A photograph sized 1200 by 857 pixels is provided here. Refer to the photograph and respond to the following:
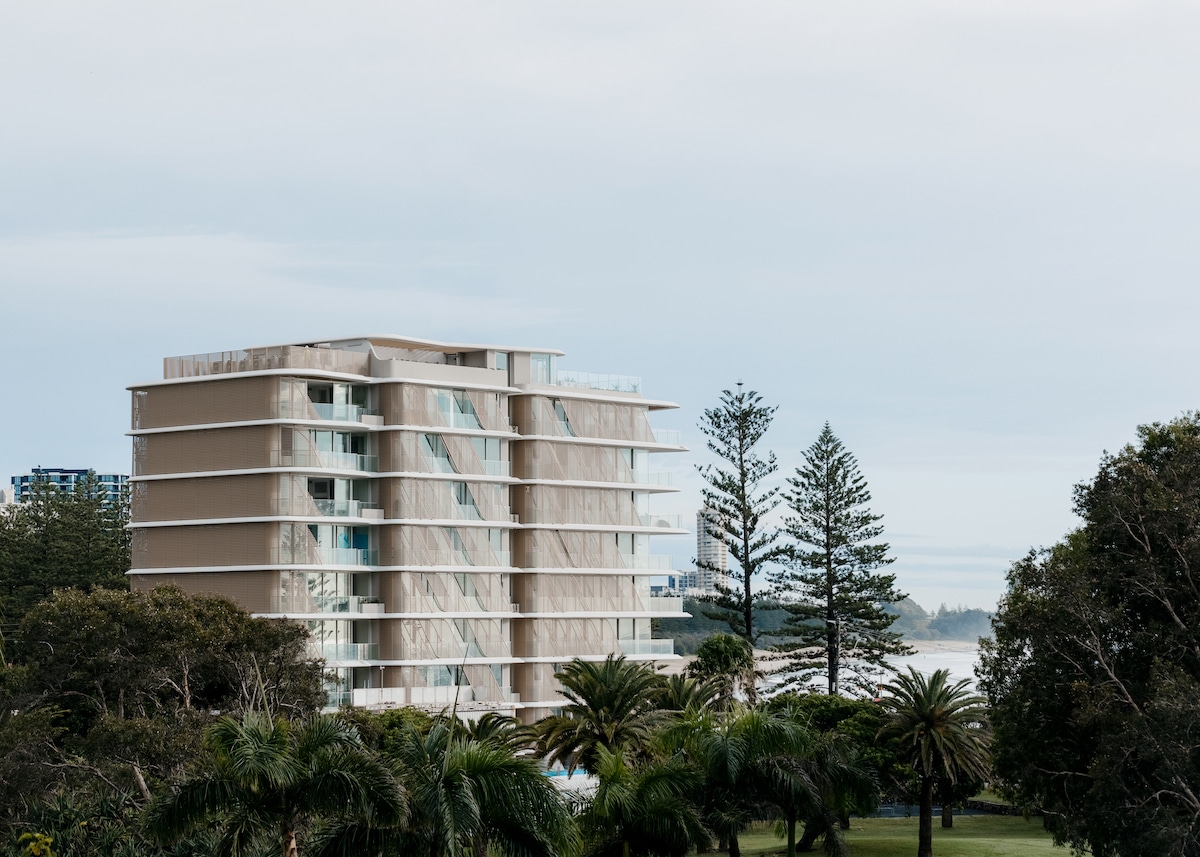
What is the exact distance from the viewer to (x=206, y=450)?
6719cm

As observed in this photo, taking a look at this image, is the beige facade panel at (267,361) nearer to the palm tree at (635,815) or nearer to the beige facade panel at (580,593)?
the beige facade panel at (580,593)

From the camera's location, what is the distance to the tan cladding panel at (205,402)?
215 ft

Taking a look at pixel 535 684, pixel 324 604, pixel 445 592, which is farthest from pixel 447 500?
pixel 535 684

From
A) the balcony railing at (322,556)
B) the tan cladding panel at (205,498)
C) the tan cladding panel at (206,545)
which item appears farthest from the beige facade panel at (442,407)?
the tan cladding panel at (206,545)

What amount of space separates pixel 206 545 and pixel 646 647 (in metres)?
20.5

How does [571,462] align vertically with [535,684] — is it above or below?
above

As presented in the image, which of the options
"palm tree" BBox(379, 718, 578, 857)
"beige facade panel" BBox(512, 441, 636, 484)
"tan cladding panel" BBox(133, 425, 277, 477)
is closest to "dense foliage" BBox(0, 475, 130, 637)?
"tan cladding panel" BBox(133, 425, 277, 477)

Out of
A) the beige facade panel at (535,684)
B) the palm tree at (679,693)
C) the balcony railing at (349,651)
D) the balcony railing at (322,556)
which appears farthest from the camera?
the beige facade panel at (535,684)

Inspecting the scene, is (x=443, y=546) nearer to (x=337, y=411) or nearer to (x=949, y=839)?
(x=337, y=411)

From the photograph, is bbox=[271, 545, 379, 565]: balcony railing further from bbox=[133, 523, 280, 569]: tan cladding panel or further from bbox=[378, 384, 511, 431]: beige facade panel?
bbox=[378, 384, 511, 431]: beige facade panel

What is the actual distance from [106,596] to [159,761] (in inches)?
325

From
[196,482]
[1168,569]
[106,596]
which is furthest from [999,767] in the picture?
[196,482]

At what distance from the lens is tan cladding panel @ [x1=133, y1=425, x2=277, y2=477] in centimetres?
6556

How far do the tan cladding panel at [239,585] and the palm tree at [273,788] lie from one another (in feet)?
137
